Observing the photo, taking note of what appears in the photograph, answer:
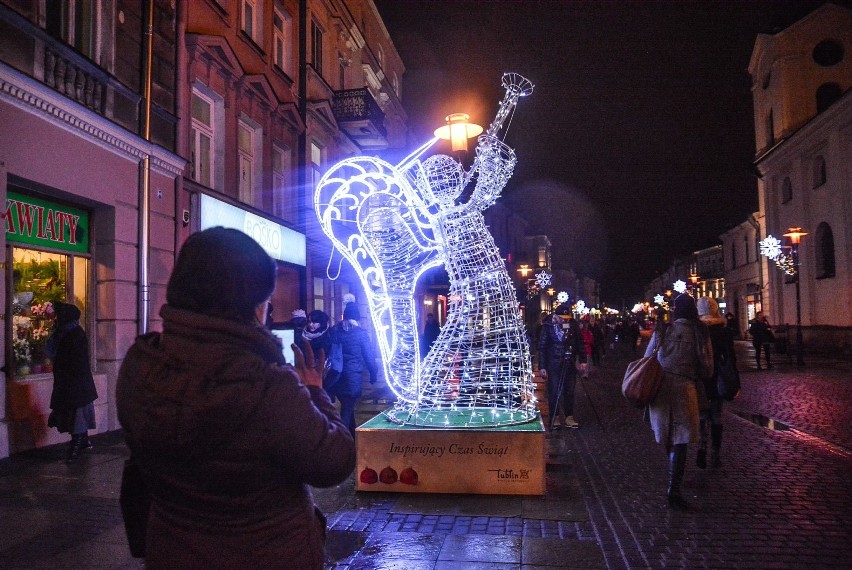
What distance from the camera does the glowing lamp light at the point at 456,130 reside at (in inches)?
366

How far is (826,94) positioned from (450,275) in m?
31.7

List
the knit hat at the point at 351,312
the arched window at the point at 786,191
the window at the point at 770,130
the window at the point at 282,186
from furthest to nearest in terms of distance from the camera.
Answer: the window at the point at 770,130, the arched window at the point at 786,191, the window at the point at 282,186, the knit hat at the point at 351,312

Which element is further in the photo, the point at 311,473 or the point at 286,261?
the point at 286,261

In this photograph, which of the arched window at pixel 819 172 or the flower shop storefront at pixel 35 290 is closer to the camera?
the flower shop storefront at pixel 35 290

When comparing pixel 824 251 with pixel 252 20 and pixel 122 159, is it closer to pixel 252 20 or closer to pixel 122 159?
pixel 252 20

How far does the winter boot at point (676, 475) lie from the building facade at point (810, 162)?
71.4ft

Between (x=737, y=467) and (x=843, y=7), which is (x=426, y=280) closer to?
(x=737, y=467)

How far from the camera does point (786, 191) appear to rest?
31469 millimetres

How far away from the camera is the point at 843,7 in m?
29.3

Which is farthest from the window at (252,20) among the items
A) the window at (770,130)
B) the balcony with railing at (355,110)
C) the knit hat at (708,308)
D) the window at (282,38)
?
the window at (770,130)

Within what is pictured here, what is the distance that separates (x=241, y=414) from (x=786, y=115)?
35.3m

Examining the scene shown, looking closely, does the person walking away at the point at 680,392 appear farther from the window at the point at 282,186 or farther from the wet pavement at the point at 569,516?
the window at the point at 282,186

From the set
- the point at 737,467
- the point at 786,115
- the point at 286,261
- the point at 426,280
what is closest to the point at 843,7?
the point at 786,115

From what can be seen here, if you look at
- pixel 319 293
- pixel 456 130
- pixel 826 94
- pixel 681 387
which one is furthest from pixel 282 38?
pixel 826 94
